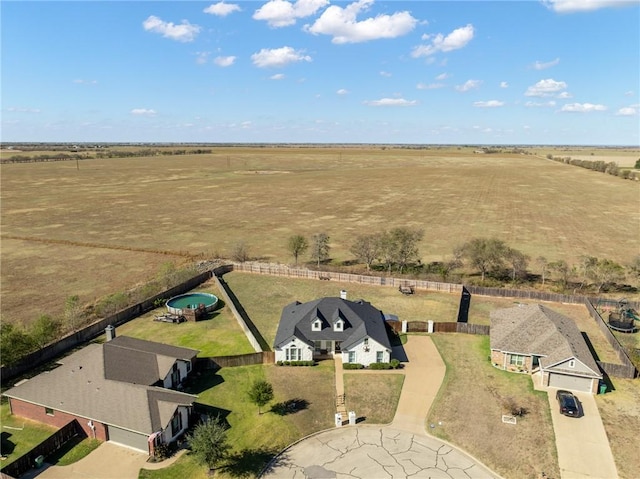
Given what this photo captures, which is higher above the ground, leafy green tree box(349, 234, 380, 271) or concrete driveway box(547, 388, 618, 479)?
leafy green tree box(349, 234, 380, 271)

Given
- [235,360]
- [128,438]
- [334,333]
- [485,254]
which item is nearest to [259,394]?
[235,360]

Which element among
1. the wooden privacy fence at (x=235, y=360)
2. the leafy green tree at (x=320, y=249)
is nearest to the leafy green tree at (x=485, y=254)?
the leafy green tree at (x=320, y=249)

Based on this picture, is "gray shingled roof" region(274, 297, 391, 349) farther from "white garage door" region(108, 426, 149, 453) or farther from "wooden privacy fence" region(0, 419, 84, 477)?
"wooden privacy fence" region(0, 419, 84, 477)

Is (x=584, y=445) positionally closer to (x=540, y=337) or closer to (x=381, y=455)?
(x=540, y=337)

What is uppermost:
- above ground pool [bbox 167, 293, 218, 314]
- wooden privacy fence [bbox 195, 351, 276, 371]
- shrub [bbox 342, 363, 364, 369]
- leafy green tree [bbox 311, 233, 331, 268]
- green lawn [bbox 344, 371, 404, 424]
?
leafy green tree [bbox 311, 233, 331, 268]

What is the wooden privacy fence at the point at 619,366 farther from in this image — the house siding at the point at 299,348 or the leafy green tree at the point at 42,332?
the leafy green tree at the point at 42,332

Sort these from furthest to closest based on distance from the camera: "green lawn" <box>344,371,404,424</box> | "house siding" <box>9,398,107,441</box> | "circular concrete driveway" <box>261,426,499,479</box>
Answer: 1. "green lawn" <box>344,371,404,424</box>
2. "house siding" <box>9,398,107,441</box>
3. "circular concrete driveway" <box>261,426,499,479</box>

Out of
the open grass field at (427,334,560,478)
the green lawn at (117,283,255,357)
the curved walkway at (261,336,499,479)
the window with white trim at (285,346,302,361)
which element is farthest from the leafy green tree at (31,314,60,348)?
the open grass field at (427,334,560,478)
